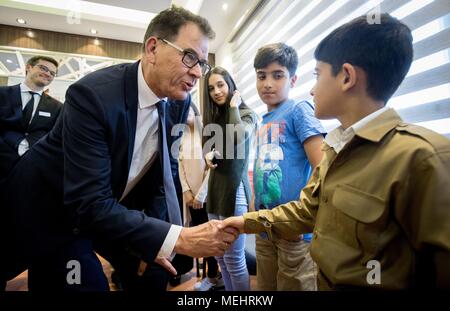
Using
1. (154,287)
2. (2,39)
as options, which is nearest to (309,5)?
(154,287)

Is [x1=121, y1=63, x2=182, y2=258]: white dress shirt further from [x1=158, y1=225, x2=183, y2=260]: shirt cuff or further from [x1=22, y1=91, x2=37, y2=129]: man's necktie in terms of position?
[x1=22, y1=91, x2=37, y2=129]: man's necktie

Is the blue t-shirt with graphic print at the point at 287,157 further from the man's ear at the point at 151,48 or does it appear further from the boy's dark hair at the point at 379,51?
the man's ear at the point at 151,48

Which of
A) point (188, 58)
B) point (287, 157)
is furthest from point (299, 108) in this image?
point (188, 58)

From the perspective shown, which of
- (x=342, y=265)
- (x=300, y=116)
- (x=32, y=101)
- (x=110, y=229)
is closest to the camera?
(x=342, y=265)

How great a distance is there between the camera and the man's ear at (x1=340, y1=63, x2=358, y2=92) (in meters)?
0.67

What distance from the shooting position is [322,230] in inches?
25.7

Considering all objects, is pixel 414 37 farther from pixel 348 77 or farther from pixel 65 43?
pixel 65 43

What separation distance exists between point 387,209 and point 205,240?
1.90ft

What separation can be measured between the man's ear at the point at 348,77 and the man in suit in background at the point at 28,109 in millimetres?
1978

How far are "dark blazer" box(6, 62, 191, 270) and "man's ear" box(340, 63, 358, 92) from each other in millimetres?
717

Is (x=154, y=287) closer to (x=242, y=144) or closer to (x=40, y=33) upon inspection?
(x=242, y=144)

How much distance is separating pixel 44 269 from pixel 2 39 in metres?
3.65

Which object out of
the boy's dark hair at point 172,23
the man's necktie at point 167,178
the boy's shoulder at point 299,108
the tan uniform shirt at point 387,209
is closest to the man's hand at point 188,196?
the man's necktie at point 167,178

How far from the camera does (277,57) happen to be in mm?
1157
